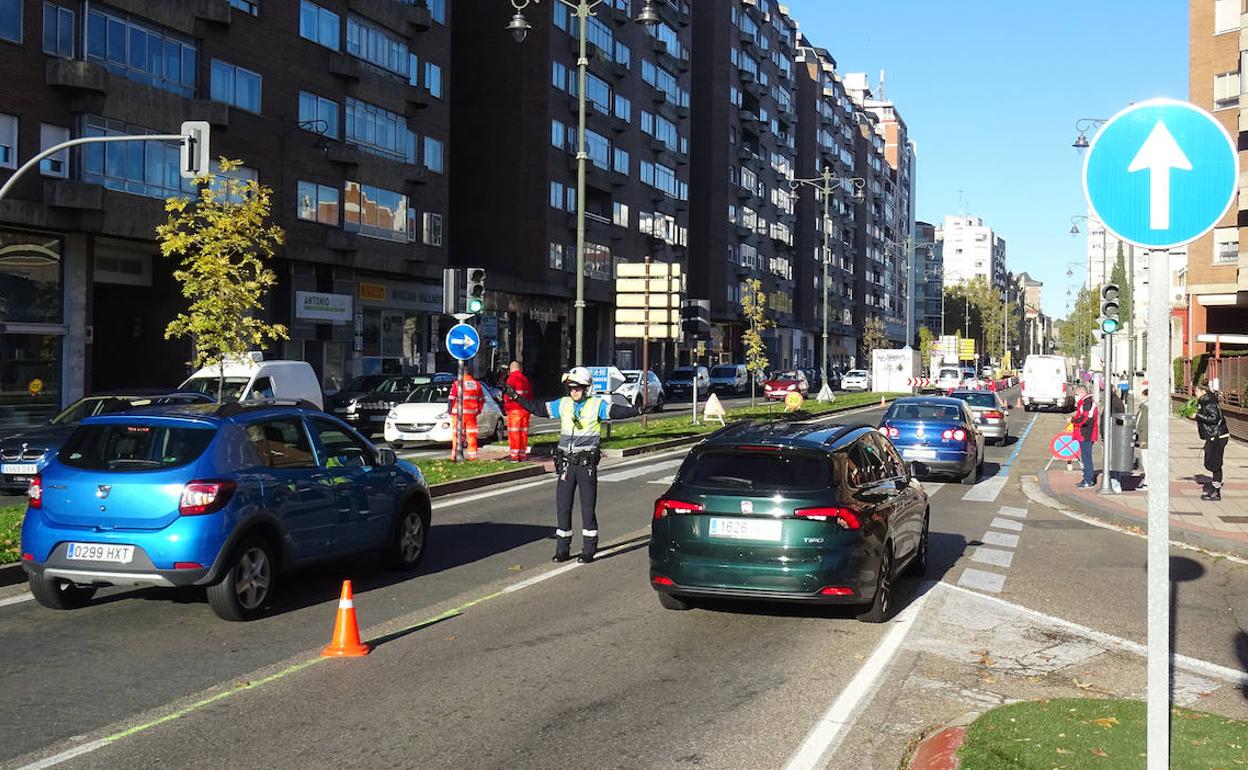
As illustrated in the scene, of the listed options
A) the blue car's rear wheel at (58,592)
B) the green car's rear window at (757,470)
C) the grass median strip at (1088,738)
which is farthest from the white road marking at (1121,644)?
the blue car's rear wheel at (58,592)

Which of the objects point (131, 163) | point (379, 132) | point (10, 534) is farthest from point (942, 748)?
point (379, 132)

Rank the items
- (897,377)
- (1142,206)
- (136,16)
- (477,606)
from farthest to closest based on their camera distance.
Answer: (897,377) → (136,16) → (477,606) → (1142,206)

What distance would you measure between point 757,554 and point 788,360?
307 ft

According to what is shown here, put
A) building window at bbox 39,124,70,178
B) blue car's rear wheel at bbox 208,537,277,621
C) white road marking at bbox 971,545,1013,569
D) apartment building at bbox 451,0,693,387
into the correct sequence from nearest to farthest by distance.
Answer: blue car's rear wheel at bbox 208,537,277,621 < white road marking at bbox 971,545,1013,569 < building window at bbox 39,124,70,178 < apartment building at bbox 451,0,693,387

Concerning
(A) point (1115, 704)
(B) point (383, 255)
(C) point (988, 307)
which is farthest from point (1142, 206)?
(C) point (988, 307)

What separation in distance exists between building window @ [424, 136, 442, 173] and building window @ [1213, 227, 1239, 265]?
3476 cm

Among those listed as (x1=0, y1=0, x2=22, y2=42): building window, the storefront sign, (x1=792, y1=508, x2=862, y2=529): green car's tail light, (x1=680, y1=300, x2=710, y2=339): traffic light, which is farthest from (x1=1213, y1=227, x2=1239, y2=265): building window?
(x1=792, y1=508, x2=862, y2=529): green car's tail light

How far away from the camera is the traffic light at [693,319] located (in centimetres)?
3008

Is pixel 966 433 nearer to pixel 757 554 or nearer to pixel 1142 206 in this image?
pixel 757 554

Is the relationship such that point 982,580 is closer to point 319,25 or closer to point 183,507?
point 183,507

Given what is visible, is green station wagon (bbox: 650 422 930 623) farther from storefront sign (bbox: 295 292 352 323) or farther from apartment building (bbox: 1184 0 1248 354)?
apartment building (bbox: 1184 0 1248 354)

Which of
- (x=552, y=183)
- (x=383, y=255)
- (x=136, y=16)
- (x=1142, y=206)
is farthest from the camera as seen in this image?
(x=552, y=183)

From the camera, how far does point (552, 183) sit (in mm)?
57531

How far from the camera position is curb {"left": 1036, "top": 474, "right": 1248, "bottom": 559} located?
42.7ft
